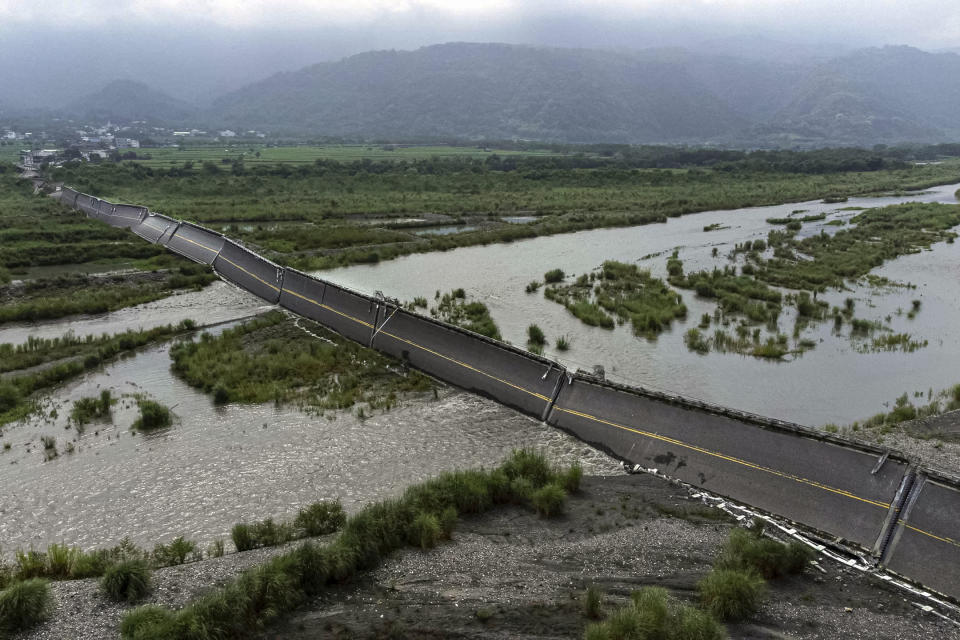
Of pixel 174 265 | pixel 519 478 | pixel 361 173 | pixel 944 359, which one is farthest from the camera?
pixel 361 173

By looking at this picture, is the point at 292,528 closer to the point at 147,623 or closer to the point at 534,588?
the point at 147,623

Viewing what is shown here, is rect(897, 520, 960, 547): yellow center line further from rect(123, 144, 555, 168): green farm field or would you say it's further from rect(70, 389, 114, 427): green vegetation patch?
rect(123, 144, 555, 168): green farm field

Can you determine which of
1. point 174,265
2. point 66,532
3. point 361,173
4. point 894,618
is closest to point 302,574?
point 66,532

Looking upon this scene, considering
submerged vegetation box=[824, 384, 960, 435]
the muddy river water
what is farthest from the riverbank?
submerged vegetation box=[824, 384, 960, 435]

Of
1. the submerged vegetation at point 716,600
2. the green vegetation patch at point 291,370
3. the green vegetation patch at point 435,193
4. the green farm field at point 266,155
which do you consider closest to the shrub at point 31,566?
the green vegetation patch at point 291,370

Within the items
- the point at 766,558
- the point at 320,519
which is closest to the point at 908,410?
the point at 766,558

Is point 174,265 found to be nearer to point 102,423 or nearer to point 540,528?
point 102,423

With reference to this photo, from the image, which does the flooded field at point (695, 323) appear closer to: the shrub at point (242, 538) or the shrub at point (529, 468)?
the shrub at point (529, 468)
